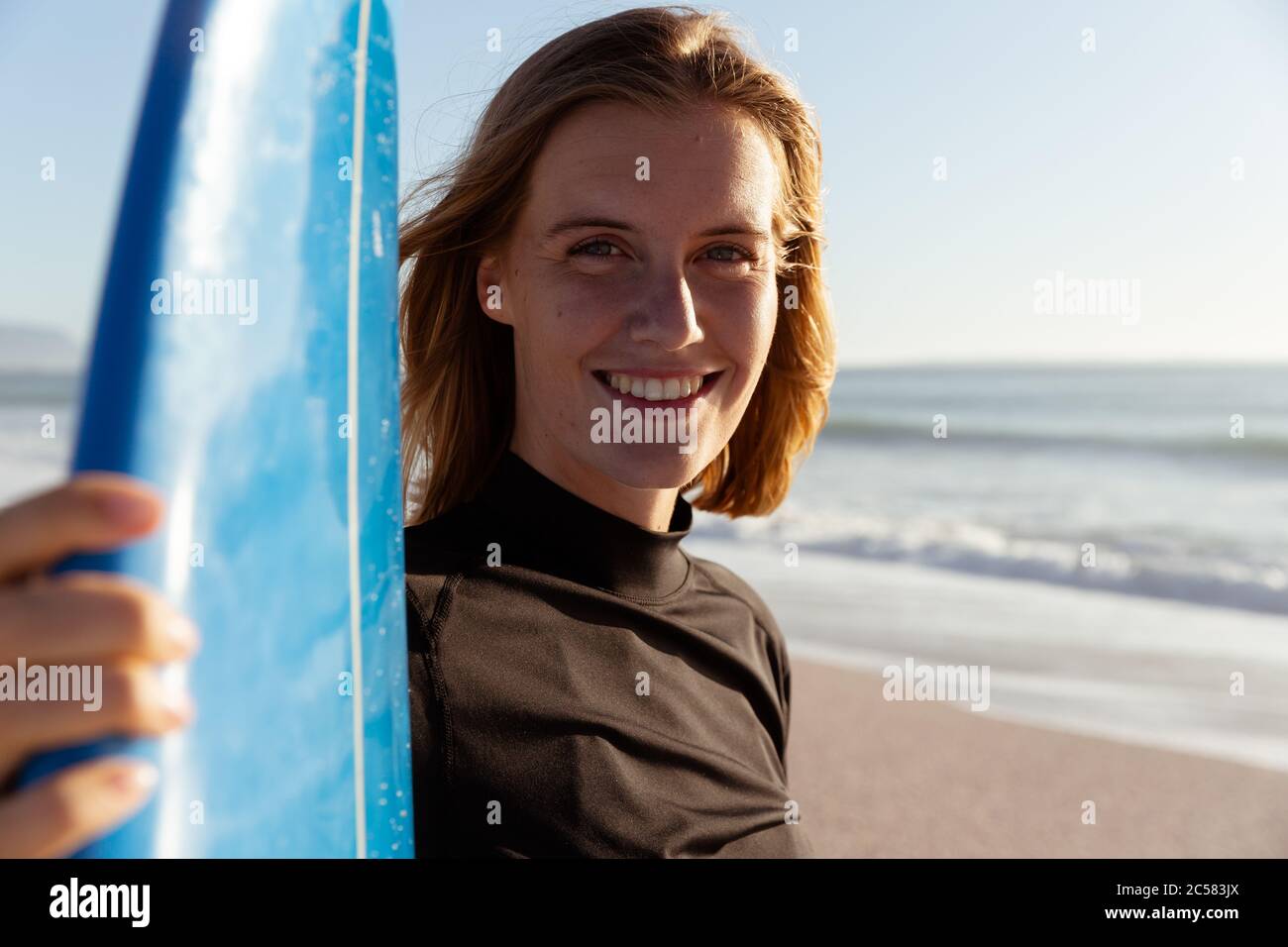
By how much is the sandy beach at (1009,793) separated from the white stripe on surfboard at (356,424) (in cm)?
334

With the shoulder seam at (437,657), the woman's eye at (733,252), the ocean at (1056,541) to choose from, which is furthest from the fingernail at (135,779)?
the woman's eye at (733,252)

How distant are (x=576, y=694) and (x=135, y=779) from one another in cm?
79

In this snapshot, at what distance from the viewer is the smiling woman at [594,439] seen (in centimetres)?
145

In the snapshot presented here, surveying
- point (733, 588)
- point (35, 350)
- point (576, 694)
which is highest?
point (35, 350)

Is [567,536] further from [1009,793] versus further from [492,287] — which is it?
[1009,793]

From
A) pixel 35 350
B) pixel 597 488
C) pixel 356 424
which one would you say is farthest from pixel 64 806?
pixel 35 350

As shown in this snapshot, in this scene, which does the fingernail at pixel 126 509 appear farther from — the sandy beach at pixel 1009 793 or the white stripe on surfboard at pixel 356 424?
the sandy beach at pixel 1009 793

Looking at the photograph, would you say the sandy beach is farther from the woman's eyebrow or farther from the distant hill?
the distant hill

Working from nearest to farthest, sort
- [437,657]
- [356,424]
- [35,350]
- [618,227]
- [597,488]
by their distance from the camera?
[356,424], [437,657], [618,227], [597,488], [35,350]

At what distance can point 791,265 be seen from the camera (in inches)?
85.0

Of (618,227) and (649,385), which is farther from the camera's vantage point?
(649,385)

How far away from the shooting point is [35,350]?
23.1 metres

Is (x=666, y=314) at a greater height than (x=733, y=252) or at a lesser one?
lesser
